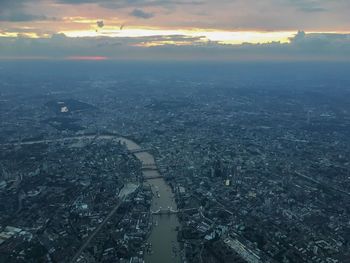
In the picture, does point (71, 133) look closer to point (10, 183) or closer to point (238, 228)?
point (10, 183)

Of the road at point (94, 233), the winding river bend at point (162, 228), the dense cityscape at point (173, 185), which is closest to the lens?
the road at point (94, 233)

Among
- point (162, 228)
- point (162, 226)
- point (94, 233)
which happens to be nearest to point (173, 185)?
point (162, 226)

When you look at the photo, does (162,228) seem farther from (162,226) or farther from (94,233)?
(94,233)

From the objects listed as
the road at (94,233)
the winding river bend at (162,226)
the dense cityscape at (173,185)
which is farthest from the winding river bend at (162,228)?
the road at (94,233)

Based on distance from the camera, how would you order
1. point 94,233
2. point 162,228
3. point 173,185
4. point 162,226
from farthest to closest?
point 173,185 → point 162,226 → point 162,228 → point 94,233

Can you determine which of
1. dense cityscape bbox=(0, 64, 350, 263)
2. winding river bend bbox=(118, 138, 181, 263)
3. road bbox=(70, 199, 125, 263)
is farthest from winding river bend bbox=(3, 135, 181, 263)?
road bbox=(70, 199, 125, 263)

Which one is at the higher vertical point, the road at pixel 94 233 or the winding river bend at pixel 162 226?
the road at pixel 94 233

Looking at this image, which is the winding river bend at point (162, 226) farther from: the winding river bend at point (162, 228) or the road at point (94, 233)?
the road at point (94, 233)

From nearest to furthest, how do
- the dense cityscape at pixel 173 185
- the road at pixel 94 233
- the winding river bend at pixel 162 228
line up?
the road at pixel 94 233, the winding river bend at pixel 162 228, the dense cityscape at pixel 173 185

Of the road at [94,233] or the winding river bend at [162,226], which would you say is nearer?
the road at [94,233]

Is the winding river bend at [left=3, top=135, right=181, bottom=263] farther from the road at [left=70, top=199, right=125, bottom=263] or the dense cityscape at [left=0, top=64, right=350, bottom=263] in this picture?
the road at [left=70, top=199, right=125, bottom=263]
